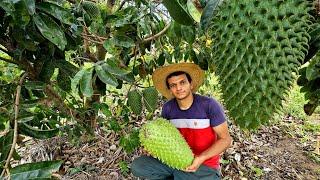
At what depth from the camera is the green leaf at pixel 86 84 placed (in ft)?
4.61

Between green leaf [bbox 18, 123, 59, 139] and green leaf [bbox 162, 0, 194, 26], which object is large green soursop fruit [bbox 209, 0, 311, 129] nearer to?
green leaf [bbox 162, 0, 194, 26]

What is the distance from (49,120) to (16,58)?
2.24 ft

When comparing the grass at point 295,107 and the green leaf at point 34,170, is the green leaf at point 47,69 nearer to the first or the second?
the green leaf at point 34,170

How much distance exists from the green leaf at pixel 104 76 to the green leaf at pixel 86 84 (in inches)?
1.3

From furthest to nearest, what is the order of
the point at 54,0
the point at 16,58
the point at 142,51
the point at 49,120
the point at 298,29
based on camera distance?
1. the point at 49,120
2. the point at 142,51
3. the point at 16,58
4. the point at 54,0
5. the point at 298,29

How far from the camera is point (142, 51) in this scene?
2.05m

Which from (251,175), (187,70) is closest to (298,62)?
(187,70)

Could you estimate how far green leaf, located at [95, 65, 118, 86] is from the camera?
143cm

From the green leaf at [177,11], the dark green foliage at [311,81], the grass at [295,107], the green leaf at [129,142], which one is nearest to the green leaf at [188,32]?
the green leaf at [177,11]

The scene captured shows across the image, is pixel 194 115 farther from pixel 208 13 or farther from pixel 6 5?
pixel 6 5

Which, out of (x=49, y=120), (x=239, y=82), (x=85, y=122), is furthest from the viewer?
(x=85, y=122)

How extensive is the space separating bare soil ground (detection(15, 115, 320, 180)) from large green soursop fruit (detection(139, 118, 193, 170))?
40.8 inches

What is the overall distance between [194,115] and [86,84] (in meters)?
1.12

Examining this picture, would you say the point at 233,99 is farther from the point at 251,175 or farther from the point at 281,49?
the point at 251,175
